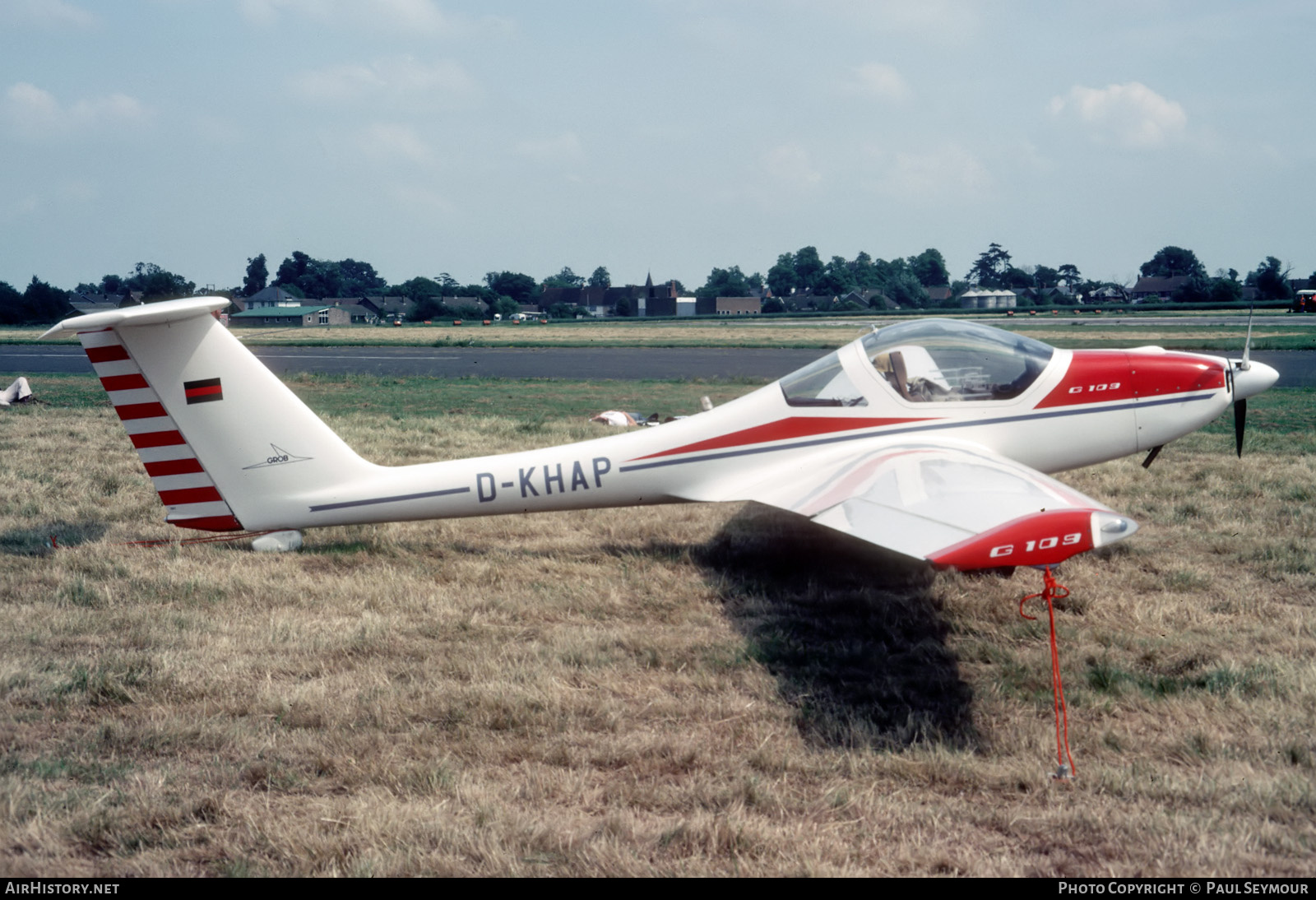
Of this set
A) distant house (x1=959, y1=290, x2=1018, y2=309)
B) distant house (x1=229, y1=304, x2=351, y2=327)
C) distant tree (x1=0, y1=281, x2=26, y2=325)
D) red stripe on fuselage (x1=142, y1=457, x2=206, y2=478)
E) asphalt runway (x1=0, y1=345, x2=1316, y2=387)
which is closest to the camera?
red stripe on fuselage (x1=142, y1=457, x2=206, y2=478)

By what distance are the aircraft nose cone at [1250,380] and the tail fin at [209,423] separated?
24.9 feet

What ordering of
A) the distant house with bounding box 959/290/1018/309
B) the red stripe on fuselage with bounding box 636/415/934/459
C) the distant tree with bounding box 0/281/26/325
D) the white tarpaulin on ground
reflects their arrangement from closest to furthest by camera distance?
the red stripe on fuselage with bounding box 636/415/934/459
the white tarpaulin on ground
the distant tree with bounding box 0/281/26/325
the distant house with bounding box 959/290/1018/309

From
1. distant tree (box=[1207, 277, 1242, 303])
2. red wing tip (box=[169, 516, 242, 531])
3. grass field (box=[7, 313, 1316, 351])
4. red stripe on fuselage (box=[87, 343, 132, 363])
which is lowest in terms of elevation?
red wing tip (box=[169, 516, 242, 531])

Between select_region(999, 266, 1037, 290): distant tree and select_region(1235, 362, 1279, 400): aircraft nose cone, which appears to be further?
select_region(999, 266, 1037, 290): distant tree

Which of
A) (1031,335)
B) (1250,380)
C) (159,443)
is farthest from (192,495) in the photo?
(1031,335)

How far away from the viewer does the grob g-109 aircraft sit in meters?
7.11

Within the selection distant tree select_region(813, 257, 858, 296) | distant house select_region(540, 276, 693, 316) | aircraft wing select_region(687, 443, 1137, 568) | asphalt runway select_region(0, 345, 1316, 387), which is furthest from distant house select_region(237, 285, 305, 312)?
aircraft wing select_region(687, 443, 1137, 568)

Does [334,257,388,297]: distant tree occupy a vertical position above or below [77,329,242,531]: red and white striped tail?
above

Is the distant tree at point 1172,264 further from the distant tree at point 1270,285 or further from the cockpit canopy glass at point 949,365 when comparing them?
the cockpit canopy glass at point 949,365

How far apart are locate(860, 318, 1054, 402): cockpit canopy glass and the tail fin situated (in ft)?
14.6

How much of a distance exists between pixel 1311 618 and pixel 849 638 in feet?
10.3

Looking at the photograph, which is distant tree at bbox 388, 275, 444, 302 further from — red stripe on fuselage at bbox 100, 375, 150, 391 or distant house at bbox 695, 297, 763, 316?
red stripe on fuselage at bbox 100, 375, 150, 391

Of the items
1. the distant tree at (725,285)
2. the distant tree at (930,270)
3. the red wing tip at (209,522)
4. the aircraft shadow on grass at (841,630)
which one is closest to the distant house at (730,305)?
the distant tree at (725,285)

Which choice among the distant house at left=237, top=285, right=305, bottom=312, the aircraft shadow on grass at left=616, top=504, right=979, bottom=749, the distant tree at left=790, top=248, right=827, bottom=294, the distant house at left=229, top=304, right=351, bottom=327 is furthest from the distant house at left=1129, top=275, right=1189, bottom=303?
the aircraft shadow on grass at left=616, top=504, right=979, bottom=749
